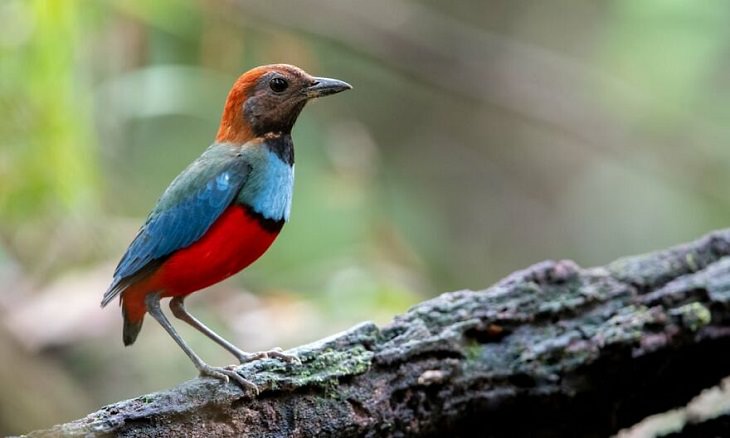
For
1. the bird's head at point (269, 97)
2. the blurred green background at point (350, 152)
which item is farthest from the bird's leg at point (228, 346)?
the blurred green background at point (350, 152)

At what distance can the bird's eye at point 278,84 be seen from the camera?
3289 mm

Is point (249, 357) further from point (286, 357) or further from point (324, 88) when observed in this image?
point (324, 88)

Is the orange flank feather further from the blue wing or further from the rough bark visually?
the rough bark

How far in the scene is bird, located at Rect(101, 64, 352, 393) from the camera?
304 cm

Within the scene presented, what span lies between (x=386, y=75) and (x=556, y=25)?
185 cm

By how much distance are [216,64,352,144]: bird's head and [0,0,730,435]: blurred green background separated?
1865 mm

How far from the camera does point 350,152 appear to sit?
23.9 feet

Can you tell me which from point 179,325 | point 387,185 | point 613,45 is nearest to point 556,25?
point 613,45

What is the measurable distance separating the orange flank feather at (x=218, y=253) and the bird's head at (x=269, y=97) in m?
0.37

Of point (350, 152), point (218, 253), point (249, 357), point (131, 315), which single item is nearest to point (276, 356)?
point (249, 357)

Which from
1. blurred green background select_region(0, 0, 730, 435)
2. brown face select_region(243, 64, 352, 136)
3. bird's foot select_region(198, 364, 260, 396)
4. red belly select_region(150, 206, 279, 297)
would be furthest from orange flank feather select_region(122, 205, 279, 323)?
blurred green background select_region(0, 0, 730, 435)

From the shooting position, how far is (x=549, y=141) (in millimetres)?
9766

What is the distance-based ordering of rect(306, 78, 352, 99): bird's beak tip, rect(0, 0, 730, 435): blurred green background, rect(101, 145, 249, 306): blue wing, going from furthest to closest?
rect(0, 0, 730, 435): blurred green background
rect(306, 78, 352, 99): bird's beak tip
rect(101, 145, 249, 306): blue wing

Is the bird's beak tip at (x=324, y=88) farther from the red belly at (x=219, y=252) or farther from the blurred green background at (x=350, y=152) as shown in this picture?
the blurred green background at (x=350, y=152)
